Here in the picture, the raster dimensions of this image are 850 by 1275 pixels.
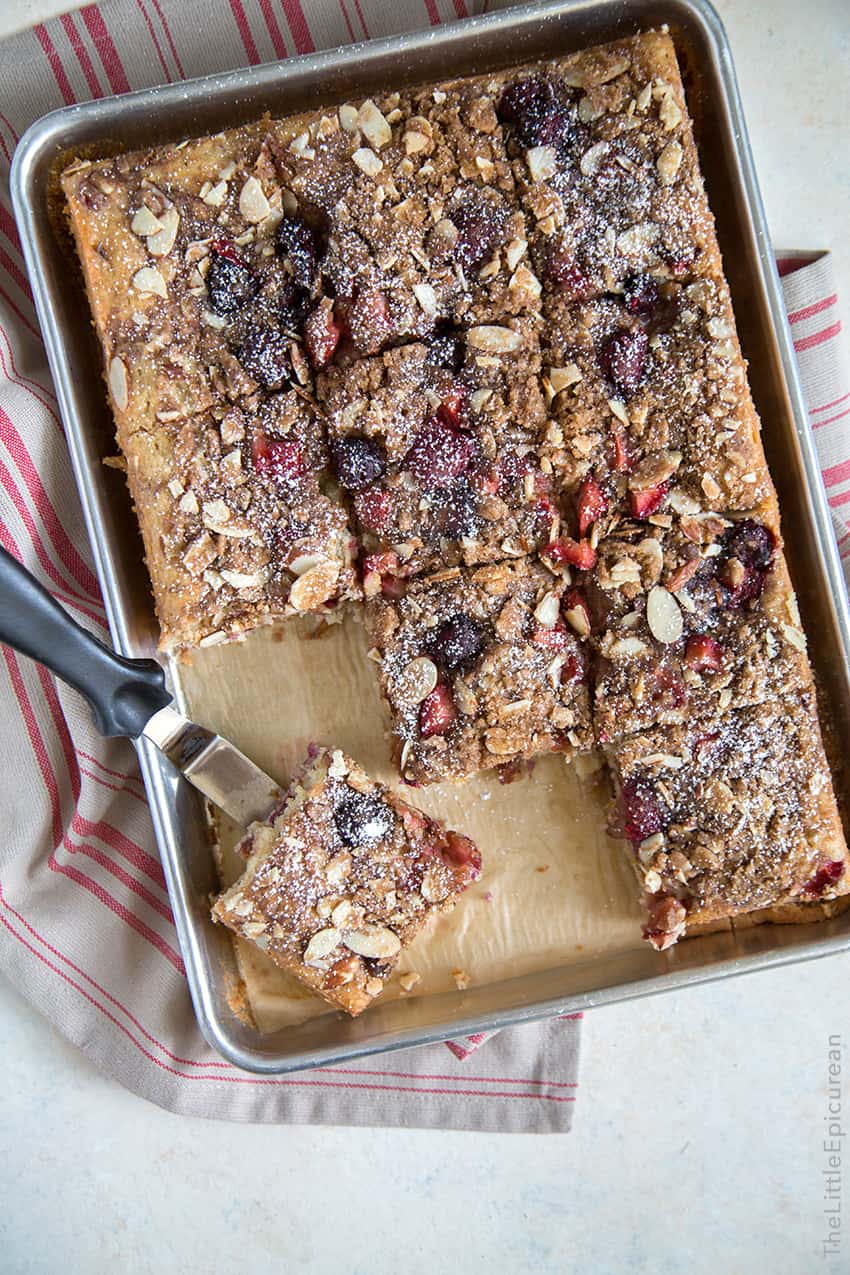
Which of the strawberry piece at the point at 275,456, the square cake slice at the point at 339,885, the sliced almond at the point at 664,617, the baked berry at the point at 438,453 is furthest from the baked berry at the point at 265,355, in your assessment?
the sliced almond at the point at 664,617

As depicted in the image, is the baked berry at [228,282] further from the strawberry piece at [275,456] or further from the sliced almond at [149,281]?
the strawberry piece at [275,456]

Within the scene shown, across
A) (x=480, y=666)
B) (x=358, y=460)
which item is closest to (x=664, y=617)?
(x=480, y=666)

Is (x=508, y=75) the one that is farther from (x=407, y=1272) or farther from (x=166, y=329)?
Result: (x=407, y=1272)

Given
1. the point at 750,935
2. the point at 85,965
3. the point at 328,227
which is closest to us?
the point at 328,227

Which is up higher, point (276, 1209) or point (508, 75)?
point (508, 75)

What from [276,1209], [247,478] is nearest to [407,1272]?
[276,1209]

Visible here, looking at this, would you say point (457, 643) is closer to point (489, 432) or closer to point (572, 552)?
point (572, 552)

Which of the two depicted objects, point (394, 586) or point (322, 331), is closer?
point (322, 331)
